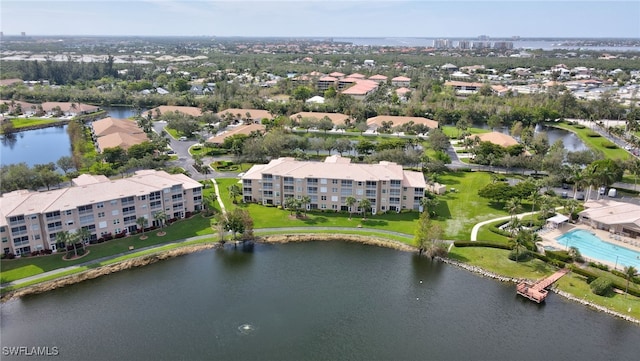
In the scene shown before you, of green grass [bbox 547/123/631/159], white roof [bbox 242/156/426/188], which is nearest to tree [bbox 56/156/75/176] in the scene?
white roof [bbox 242/156/426/188]

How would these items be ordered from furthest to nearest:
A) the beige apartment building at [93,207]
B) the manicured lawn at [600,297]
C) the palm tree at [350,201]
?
the palm tree at [350,201] < the beige apartment building at [93,207] < the manicured lawn at [600,297]

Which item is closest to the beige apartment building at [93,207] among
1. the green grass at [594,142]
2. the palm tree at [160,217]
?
the palm tree at [160,217]

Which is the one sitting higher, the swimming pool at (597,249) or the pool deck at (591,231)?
the pool deck at (591,231)

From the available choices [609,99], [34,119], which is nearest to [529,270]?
[609,99]

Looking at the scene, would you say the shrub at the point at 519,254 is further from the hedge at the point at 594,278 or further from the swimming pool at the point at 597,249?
the swimming pool at the point at 597,249

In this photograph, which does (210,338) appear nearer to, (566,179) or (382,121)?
(566,179)

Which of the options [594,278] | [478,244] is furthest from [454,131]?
[594,278]

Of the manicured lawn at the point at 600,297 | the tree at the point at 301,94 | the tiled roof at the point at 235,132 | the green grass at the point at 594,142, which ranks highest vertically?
the tree at the point at 301,94

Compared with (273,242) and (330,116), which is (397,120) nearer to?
(330,116)
